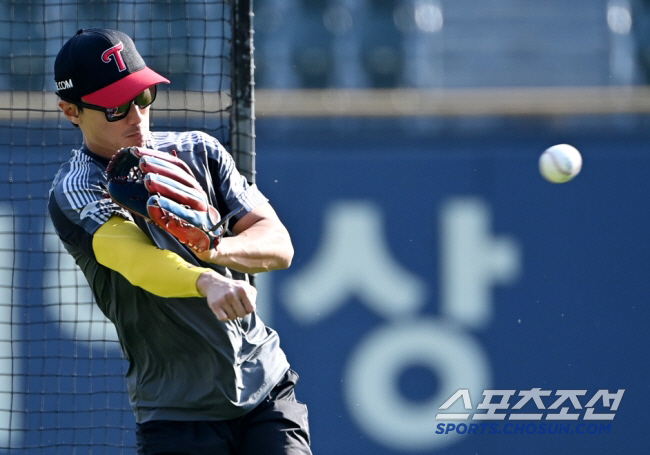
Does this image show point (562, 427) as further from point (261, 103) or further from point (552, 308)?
point (261, 103)

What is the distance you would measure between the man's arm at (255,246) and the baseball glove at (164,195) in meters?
0.04

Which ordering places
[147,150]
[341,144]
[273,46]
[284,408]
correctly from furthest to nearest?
[273,46]
[341,144]
[284,408]
[147,150]

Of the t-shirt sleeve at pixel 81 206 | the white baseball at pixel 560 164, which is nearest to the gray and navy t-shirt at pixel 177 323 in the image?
the t-shirt sleeve at pixel 81 206

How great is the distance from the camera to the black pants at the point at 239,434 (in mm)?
2914

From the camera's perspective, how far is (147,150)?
9.16ft

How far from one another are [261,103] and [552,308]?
238cm

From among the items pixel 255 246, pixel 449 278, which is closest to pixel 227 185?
pixel 255 246

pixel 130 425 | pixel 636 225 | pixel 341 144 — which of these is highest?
pixel 341 144

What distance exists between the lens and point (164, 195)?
8.80ft

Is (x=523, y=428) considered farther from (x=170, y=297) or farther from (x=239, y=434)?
(x=170, y=297)

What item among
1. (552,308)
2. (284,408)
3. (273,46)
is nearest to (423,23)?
(273,46)

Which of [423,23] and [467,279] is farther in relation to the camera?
[423,23]

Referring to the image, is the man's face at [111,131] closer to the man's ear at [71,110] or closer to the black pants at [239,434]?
the man's ear at [71,110]

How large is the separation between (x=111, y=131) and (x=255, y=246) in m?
0.60
